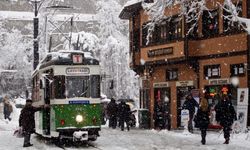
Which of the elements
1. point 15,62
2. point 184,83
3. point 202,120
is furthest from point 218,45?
point 15,62

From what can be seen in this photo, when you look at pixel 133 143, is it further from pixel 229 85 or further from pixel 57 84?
pixel 229 85

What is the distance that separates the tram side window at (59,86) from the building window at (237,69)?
1032 centimetres

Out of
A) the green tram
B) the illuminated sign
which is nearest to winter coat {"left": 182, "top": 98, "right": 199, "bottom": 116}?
the green tram

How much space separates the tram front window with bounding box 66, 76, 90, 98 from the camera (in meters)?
20.4

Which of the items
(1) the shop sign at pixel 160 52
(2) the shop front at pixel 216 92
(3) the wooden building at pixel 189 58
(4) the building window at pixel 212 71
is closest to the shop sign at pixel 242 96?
(3) the wooden building at pixel 189 58

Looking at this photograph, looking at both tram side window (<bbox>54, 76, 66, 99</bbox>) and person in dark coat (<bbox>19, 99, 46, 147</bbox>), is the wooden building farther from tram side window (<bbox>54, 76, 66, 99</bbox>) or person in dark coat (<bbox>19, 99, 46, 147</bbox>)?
person in dark coat (<bbox>19, 99, 46, 147</bbox>)

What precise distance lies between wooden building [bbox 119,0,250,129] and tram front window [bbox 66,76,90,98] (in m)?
7.16

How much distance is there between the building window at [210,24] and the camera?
28.8m

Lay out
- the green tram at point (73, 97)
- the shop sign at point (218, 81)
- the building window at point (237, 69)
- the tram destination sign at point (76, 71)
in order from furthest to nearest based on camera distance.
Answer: the shop sign at point (218, 81), the building window at point (237, 69), the tram destination sign at point (76, 71), the green tram at point (73, 97)

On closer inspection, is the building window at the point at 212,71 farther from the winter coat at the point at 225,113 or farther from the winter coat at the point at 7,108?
the winter coat at the point at 7,108

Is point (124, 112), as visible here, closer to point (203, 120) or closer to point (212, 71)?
point (212, 71)

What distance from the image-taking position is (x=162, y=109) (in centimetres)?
2962

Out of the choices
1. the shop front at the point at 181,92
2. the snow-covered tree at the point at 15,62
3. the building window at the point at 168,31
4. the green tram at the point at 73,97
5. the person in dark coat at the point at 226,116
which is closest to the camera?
the person in dark coat at the point at 226,116

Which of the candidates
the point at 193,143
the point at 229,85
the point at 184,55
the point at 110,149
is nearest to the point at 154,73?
the point at 184,55
